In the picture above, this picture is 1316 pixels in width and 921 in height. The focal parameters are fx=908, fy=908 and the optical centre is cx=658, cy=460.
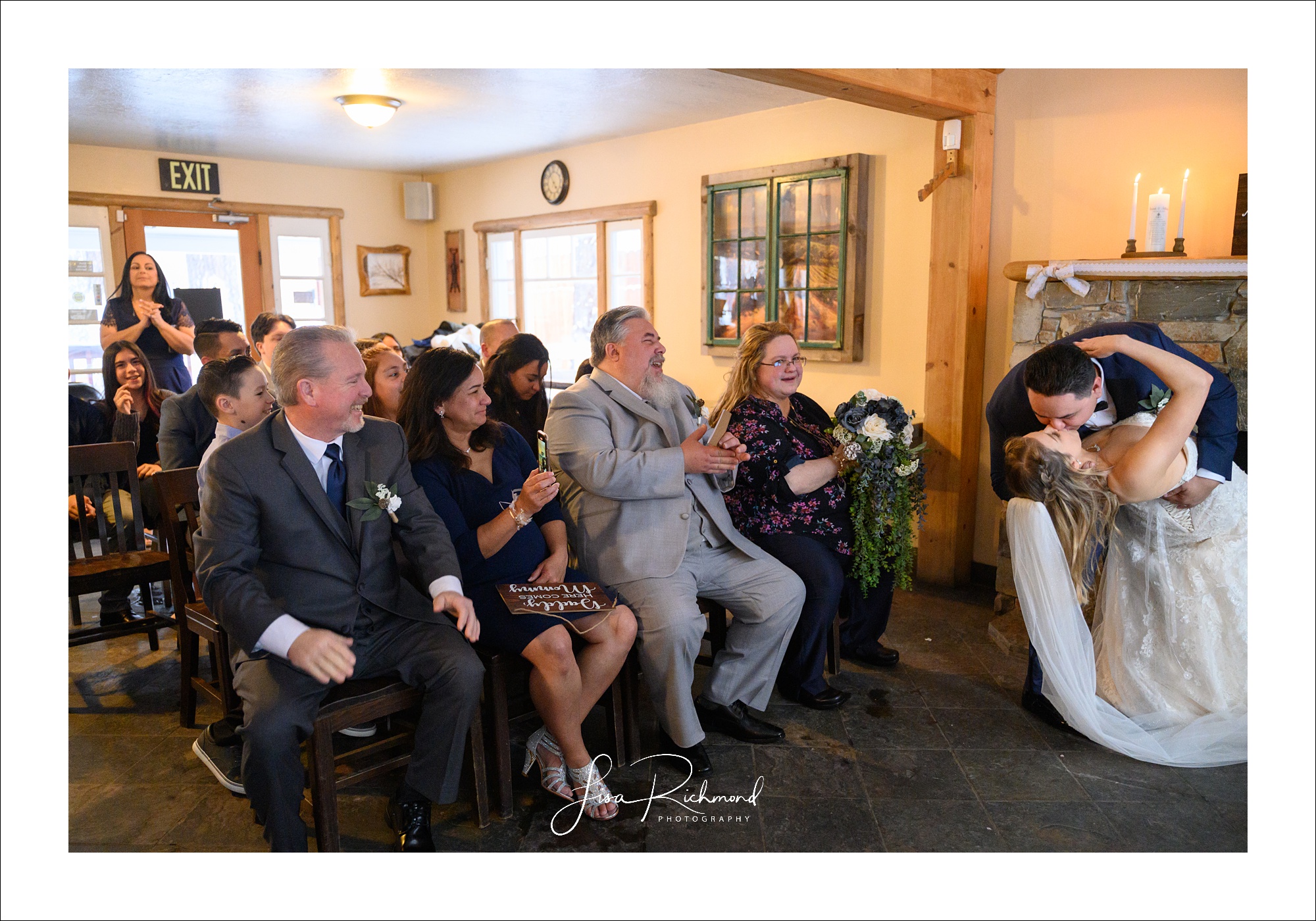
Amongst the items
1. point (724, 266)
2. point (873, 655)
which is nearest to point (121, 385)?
point (724, 266)

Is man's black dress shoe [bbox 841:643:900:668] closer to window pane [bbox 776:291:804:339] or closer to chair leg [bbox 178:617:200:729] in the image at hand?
window pane [bbox 776:291:804:339]

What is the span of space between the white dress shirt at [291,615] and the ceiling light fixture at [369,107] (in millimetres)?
3355

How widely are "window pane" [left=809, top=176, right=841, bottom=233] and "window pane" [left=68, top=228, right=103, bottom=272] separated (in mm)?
5316

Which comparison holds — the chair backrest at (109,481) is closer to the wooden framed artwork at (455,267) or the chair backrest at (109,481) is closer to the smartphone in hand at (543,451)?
the smartphone in hand at (543,451)

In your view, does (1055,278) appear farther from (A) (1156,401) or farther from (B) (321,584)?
(B) (321,584)


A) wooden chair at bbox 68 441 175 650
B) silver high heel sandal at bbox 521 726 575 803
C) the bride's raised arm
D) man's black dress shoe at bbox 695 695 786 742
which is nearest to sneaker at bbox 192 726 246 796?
wooden chair at bbox 68 441 175 650

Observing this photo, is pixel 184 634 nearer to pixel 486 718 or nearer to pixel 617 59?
pixel 486 718

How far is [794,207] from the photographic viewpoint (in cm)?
527

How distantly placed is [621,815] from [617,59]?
1.98 metres

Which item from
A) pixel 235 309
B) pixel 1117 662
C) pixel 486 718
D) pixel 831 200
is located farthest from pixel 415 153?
pixel 1117 662

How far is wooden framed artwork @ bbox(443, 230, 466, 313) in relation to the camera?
806 cm

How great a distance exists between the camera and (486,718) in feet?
8.46

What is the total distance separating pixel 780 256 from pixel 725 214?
1.83 feet

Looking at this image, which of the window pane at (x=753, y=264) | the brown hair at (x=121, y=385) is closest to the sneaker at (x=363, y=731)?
the brown hair at (x=121, y=385)
